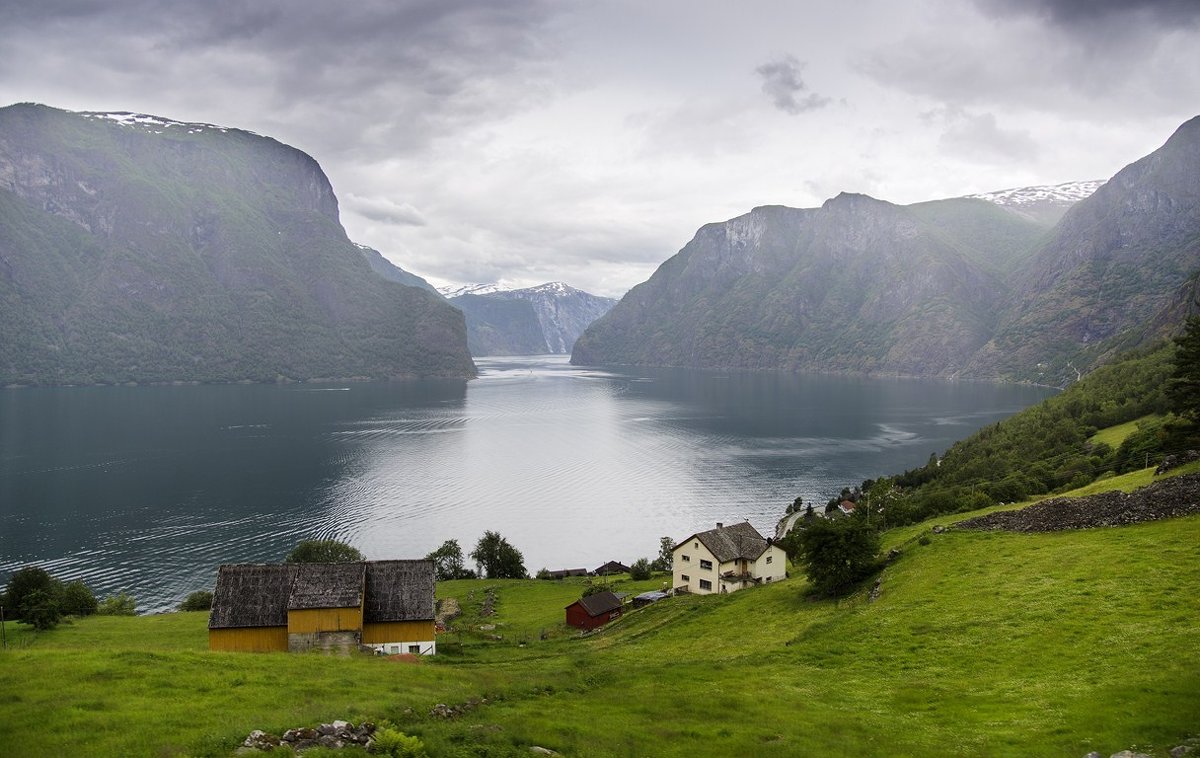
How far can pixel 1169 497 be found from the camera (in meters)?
35.2

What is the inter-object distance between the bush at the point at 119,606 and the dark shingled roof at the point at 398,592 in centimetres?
3234

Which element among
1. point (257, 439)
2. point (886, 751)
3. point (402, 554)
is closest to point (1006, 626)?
point (886, 751)

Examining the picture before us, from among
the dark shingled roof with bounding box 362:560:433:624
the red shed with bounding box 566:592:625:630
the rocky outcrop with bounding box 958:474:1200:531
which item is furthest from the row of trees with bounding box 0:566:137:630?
the rocky outcrop with bounding box 958:474:1200:531

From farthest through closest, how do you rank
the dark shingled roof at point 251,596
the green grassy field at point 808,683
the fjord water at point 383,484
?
the fjord water at point 383,484, the dark shingled roof at point 251,596, the green grassy field at point 808,683

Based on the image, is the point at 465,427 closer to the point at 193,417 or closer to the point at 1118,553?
the point at 193,417

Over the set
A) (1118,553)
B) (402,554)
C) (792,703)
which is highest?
(1118,553)

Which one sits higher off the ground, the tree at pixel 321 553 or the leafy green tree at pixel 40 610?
the leafy green tree at pixel 40 610

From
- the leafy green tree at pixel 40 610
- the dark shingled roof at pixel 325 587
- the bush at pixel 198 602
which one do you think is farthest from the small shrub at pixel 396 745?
the bush at pixel 198 602

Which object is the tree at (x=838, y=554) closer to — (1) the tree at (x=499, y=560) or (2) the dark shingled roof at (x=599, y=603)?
(2) the dark shingled roof at (x=599, y=603)

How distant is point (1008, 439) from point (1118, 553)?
80307mm

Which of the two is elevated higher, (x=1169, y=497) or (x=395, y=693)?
(x=1169, y=497)

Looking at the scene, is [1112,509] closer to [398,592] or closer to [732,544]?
[732,544]

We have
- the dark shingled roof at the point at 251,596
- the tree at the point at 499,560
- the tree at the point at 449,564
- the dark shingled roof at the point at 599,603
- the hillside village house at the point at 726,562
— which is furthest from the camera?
the tree at the point at 449,564

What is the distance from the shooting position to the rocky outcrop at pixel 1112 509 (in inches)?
1356
